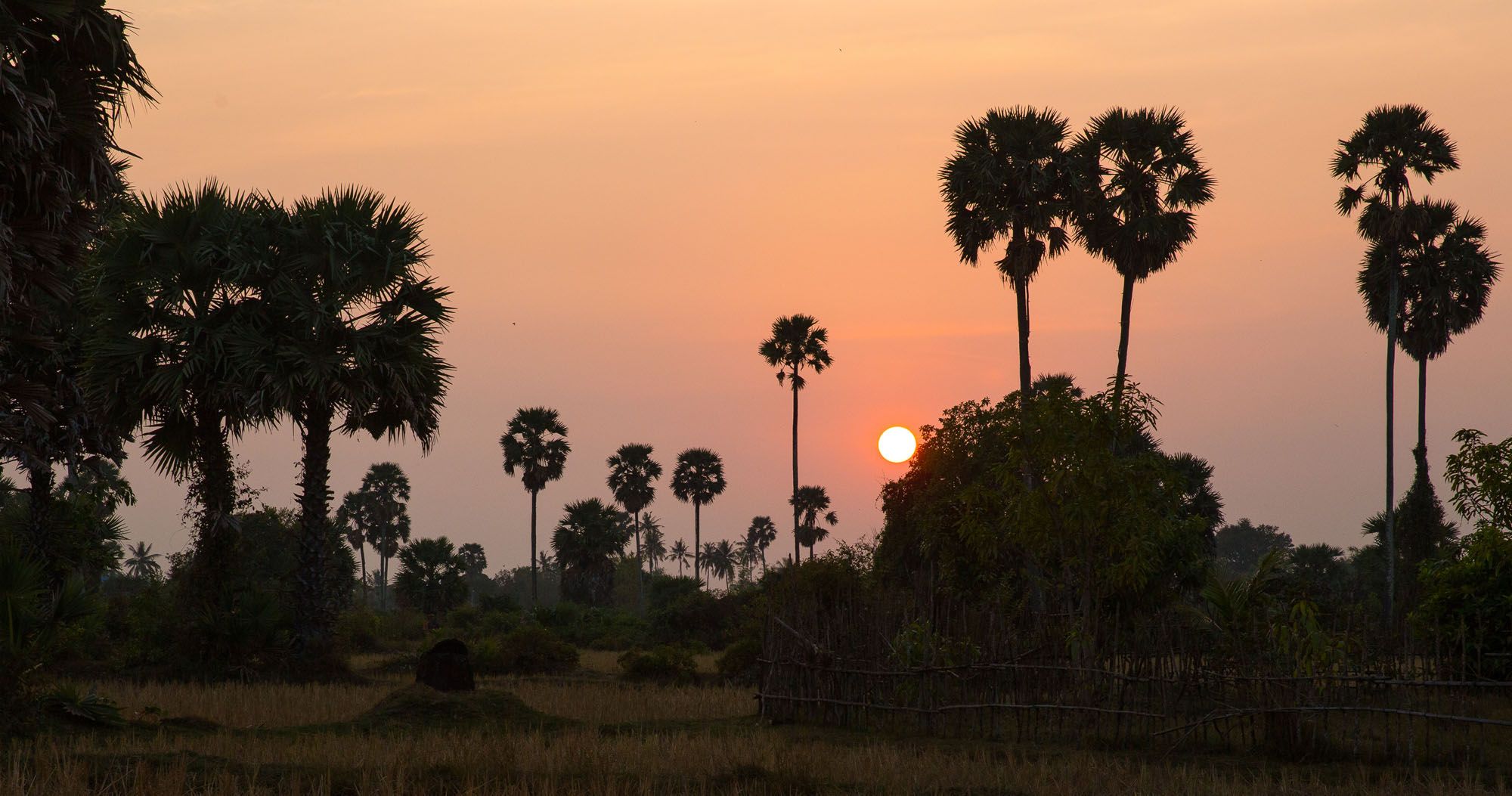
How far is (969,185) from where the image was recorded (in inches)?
1554

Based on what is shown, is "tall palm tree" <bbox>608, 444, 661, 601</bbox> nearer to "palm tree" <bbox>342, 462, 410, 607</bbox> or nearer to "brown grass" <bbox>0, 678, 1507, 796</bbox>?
"palm tree" <bbox>342, 462, 410, 607</bbox>

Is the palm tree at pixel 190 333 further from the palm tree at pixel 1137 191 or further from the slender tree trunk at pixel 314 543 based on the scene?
the palm tree at pixel 1137 191

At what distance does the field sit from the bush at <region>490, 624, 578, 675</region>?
44.6ft

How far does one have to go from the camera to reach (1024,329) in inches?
1495

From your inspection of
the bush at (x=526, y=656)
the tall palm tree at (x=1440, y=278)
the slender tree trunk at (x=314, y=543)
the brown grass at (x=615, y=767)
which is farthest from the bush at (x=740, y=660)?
the tall palm tree at (x=1440, y=278)

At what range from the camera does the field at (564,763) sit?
1311cm

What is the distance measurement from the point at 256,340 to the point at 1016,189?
22.6 metres

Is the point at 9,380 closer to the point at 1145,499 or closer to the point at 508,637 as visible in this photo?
the point at 1145,499

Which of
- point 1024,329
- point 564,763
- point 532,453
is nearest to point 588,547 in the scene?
point 532,453

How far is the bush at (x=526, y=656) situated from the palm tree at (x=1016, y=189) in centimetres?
1653

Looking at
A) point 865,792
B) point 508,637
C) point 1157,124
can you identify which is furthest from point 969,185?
point 865,792

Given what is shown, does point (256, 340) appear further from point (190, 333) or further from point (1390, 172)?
point (1390, 172)

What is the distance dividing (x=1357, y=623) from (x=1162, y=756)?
4.00 m

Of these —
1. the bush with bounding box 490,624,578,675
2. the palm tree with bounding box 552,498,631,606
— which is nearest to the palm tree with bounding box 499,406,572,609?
the palm tree with bounding box 552,498,631,606
